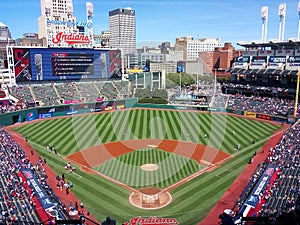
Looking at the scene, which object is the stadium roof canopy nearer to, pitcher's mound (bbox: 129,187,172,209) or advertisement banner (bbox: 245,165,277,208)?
advertisement banner (bbox: 245,165,277,208)

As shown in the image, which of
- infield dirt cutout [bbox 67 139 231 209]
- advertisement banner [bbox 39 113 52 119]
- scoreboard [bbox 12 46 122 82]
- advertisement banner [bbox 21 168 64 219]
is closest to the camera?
advertisement banner [bbox 21 168 64 219]

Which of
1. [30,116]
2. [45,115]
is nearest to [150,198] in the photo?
[30,116]

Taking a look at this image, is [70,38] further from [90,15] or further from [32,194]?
[32,194]

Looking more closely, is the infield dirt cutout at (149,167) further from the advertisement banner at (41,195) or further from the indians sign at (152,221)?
the advertisement banner at (41,195)

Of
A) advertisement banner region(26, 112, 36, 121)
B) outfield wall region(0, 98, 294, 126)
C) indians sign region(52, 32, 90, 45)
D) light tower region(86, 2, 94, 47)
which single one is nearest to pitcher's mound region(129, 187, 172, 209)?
outfield wall region(0, 98, 294, 126)

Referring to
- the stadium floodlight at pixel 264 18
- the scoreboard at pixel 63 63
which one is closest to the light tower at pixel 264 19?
the stadium floodlight at pixel 264 18

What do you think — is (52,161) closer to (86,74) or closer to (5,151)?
(5,151)

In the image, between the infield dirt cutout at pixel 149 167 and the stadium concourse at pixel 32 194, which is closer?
the stadium concourse at pixel 32 194
